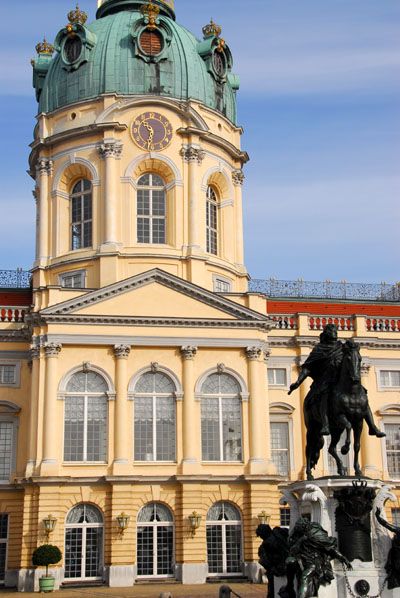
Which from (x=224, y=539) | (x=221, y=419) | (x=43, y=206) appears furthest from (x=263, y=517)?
(x=43, y=206)

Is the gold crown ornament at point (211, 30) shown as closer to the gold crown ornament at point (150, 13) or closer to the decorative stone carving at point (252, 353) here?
the gold crown ornament at point (150, 13)

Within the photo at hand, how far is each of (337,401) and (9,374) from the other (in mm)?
27819

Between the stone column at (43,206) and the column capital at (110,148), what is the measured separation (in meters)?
3.33

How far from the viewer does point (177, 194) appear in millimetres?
45125

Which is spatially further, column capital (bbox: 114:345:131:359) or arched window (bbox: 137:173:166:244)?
arched window (bbox: 137:173:166:244)

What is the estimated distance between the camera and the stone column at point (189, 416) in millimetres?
38969

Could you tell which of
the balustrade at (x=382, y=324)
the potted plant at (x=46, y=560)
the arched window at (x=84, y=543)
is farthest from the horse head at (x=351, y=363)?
the balustrade at (x=382, y=324)

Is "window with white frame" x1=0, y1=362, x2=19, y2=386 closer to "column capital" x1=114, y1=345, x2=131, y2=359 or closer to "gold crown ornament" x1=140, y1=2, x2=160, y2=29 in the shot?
"column capital" x1=114, y1=345, x2=131, y2=359

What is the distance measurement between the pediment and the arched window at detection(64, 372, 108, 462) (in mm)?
2990

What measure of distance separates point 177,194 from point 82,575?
1879cm

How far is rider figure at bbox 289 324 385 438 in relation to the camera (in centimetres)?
1686

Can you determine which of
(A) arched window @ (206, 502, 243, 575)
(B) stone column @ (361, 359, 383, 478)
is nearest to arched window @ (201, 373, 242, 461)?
(A) arched window @ (206, 502, 243, 575)

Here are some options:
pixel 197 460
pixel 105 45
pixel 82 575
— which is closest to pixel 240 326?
pixel 197 460

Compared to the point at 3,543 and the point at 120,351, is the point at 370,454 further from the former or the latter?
the point at 3,543
